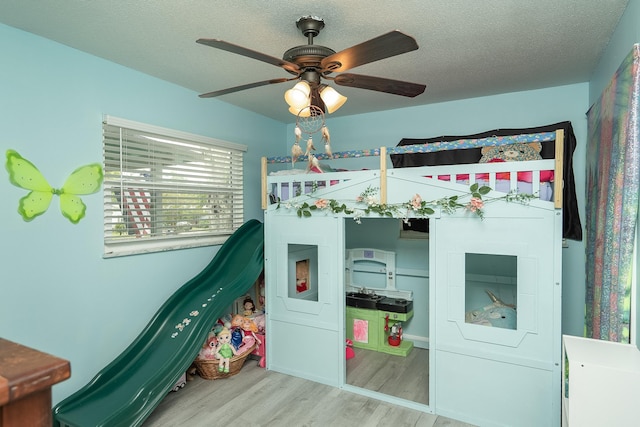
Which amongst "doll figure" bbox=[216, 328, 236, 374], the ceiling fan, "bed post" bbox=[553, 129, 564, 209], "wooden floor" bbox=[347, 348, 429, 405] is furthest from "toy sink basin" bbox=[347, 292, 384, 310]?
the ceiling fan

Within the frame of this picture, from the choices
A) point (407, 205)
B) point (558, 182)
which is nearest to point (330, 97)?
point (407, 205)

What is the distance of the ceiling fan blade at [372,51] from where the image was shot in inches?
59.8

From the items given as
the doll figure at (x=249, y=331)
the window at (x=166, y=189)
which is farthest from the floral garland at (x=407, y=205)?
the doll figure at (x=249, y=331)

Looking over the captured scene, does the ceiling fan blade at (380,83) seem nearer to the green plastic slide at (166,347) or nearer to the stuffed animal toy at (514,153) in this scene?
the stuffed animal toy at (514,153)

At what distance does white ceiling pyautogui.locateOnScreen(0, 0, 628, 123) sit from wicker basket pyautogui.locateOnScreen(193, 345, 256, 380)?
2.45m

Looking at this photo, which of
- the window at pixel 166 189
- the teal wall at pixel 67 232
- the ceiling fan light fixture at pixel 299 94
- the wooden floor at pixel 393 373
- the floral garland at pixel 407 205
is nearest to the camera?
the ceiling fan light fixture at pixel 299 94

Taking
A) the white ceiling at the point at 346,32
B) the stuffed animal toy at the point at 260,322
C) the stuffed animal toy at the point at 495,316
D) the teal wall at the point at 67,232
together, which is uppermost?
the white ceiling at the point at 346,32

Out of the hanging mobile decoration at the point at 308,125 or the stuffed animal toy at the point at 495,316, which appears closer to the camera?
the hanging mobile decoration at the point at 308,125

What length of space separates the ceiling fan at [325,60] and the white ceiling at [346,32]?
1.01 feet

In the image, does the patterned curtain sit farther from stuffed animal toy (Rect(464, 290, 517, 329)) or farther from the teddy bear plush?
the teddy bear plush

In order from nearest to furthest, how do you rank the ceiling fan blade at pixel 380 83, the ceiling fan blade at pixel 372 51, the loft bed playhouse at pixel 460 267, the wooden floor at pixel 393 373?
the ceiling fan blade at pixel 372 51
the ceiling fan blade at pixel 380 83
the loft bed playhouse at pixel 460 267
the wooden floor at pixel 393 373

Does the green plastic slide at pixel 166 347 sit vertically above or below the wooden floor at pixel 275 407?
above

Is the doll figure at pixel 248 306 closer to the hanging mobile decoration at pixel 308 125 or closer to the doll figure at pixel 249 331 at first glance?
the doll figure at pixel 249 331

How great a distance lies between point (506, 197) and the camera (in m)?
2.51
